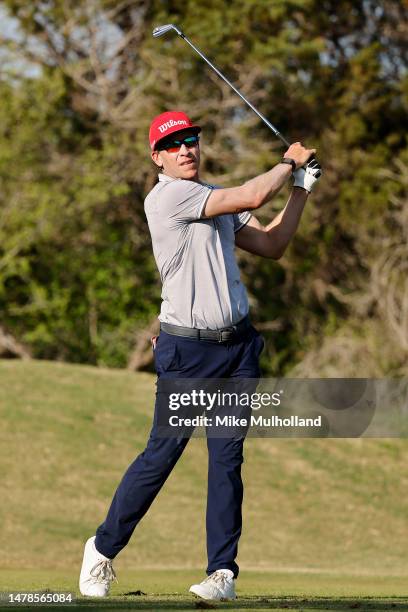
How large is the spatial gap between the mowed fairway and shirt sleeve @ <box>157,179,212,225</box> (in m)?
2.79

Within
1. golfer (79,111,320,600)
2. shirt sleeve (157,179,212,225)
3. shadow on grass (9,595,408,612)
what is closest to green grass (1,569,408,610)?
shadow on grass (9,595,408,612)

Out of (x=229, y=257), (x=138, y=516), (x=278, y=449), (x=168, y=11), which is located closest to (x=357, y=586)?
(x=138, y=516)

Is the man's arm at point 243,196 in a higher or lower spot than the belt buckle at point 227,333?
higher

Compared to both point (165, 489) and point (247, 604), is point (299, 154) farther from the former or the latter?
point (165, 489)

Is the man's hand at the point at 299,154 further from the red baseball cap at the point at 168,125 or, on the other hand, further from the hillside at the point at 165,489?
the hillside at the point at 165,489

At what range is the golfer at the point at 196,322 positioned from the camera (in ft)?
18.8

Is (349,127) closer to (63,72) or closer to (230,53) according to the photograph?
(230,53)

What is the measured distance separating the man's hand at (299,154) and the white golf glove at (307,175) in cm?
5

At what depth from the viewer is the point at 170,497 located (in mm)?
13977

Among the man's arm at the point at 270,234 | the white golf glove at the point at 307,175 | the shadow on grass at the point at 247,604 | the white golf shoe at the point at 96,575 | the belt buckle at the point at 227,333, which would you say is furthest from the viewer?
the man's arm at the point at 270,234

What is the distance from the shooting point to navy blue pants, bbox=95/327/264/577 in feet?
19.1

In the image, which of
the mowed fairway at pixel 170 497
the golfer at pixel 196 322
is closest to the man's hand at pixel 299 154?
the golfer at pixel 196 322

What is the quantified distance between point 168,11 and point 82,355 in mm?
7189

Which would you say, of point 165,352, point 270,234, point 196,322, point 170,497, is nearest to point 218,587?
point 165,352
